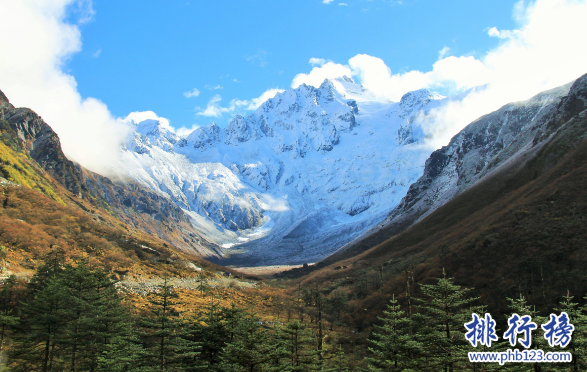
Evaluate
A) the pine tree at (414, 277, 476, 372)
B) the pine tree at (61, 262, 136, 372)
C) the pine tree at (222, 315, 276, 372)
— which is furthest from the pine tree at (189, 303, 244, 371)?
the pine tree at (414, 277, 476, 372)

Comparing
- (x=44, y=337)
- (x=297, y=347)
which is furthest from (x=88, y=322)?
(x=297, y=347)

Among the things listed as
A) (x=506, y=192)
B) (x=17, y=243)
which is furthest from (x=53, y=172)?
(x=506, y=192)

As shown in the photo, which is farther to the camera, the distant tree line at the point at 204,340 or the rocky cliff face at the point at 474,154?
the rocky cliff face at the point at 474,154

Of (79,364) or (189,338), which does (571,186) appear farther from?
(79,364)

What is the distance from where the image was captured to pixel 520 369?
68.5 ft

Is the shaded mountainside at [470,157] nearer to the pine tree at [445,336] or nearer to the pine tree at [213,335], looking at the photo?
the pine tree at [445,336]

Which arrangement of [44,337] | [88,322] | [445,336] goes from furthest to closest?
[44,337]
[88,322]
[445,336]

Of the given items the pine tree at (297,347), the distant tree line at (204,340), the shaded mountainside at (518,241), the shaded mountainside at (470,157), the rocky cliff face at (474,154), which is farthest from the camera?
the shaded mountainside at (470,157)

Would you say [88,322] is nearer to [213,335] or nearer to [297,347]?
[213,335]

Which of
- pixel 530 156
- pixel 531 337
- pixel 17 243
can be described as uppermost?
pixel 530 156

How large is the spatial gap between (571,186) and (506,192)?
3055 cm

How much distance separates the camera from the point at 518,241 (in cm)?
5159

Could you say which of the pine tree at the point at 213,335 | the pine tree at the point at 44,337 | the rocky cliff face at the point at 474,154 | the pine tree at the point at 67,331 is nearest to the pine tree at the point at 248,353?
the pine tree at the point at 213,335

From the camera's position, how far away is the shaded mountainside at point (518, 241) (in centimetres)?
4312
